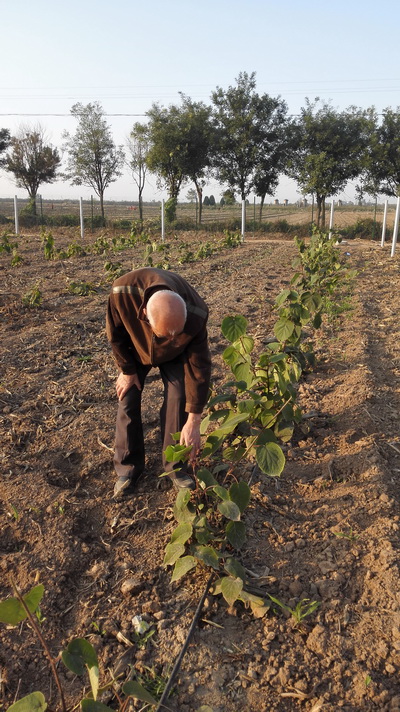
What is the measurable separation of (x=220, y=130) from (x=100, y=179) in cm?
641

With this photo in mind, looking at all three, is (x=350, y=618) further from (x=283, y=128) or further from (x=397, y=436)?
(x=283, y=128)

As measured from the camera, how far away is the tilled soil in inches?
76.4

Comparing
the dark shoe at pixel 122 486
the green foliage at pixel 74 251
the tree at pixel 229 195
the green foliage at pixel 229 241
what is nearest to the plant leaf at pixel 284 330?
the dark shoe at pixel 122 486

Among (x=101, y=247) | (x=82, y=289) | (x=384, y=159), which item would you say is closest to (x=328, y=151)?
(x=384, y=159)

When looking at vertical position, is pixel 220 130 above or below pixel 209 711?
above

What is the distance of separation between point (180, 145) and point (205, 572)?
1007 inches

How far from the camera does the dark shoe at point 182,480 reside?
9.21 ft

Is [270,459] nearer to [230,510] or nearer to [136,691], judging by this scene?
[230,510]

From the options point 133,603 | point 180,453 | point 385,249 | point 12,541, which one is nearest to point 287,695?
point 133,603

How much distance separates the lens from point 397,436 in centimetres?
354

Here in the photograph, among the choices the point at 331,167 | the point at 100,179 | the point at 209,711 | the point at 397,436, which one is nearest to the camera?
the point at 209,711

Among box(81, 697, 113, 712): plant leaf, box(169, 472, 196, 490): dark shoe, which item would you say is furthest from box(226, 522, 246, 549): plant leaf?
box(81, 697, 113, 712): plant leaf

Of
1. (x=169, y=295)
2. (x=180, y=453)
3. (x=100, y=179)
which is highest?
(x=100, y=179)

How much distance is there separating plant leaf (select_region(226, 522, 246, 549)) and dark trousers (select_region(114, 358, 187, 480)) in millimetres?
602
